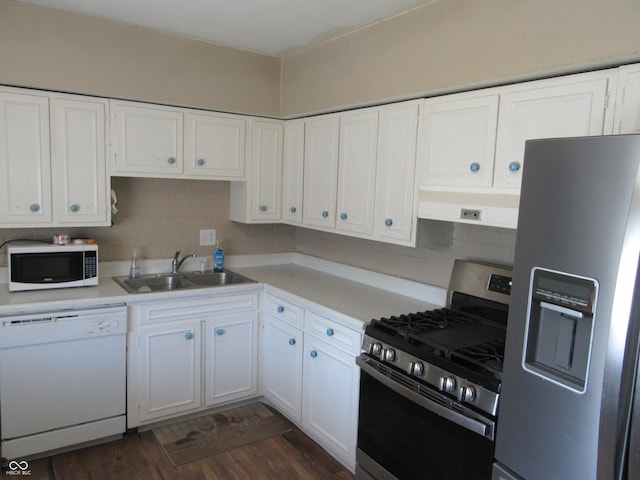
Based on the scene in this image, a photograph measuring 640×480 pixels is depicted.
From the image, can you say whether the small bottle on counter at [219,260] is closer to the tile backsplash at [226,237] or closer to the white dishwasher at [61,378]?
the tile backsplash at [226,237]

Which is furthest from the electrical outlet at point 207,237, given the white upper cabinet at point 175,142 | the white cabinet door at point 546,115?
the white cabinet door at point 546,115

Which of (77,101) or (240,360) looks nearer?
(77,101)

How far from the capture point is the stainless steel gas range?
1.74 metres

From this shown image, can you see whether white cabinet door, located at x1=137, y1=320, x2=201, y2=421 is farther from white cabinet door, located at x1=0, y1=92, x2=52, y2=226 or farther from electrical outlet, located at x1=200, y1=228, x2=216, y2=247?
white cabinet door, located at x1=0, y1=92, x2=52, y2=226

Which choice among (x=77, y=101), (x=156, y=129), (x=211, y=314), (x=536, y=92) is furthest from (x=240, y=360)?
(x=536, y=92)

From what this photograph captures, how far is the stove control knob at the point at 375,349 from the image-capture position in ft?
7.28

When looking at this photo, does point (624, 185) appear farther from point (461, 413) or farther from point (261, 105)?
point (261, 105)

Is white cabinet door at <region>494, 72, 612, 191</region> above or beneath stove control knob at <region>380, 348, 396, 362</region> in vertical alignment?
above

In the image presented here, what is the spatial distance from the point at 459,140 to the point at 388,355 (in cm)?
106

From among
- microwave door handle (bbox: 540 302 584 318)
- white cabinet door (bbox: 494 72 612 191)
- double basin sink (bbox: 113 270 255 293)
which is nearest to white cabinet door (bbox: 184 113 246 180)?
double basin sink (bbox: 113 270 255 293)

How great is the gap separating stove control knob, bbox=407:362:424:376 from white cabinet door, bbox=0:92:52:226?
2.21 m

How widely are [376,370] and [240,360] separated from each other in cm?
131

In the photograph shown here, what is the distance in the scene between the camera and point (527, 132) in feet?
6.31

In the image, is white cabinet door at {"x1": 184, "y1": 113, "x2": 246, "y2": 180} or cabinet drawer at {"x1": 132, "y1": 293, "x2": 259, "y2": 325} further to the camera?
white cabinet door at {"x1": 184, "y1": 113, "x2": 246, "y2": 180}
